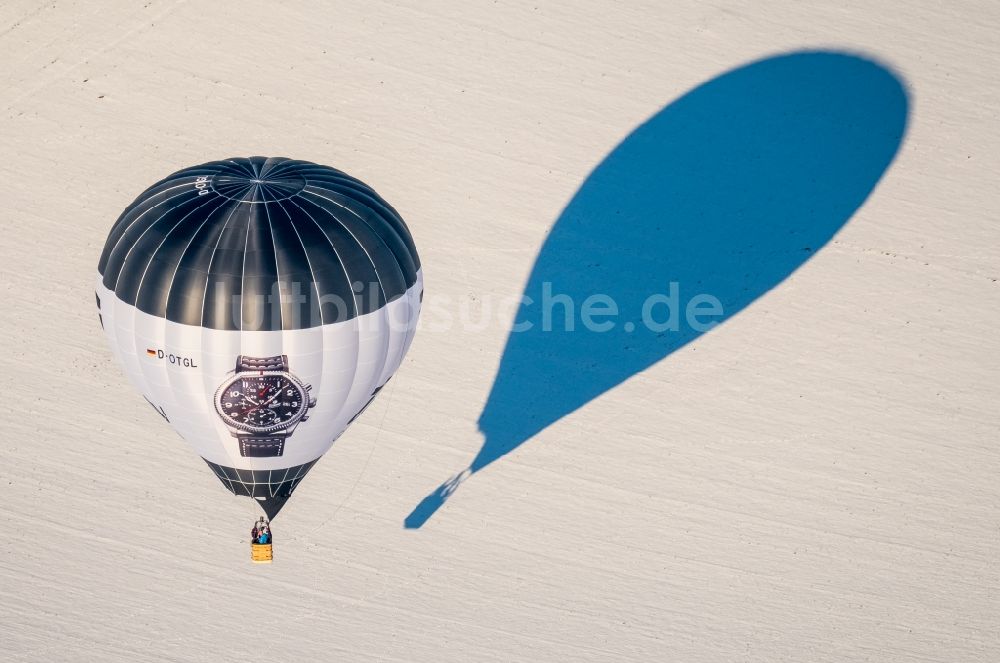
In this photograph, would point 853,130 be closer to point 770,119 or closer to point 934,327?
point 770,119

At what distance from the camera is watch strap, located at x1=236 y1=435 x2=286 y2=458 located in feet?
28.3

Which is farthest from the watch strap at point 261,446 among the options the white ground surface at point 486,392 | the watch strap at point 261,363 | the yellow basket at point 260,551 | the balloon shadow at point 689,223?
the balloon shadow at point 689,223

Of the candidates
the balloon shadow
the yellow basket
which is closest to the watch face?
the yellow basket

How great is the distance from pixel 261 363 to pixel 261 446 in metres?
1.20

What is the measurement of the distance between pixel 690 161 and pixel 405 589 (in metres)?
7.01

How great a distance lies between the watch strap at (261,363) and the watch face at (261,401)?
69 mm

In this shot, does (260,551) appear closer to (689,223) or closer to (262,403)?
(262,403)

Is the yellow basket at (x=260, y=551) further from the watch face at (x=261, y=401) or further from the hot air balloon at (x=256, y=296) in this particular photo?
the watch face at (x=261, y=401)

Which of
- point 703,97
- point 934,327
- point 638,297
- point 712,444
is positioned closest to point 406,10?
point 703,97

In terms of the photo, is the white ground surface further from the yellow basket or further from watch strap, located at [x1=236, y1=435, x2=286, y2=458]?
watch strap, located at [x1=236, y1=435, x2=286, y2=458]

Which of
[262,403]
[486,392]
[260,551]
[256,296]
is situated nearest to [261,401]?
[262,403]

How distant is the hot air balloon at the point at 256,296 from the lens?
7727 mm

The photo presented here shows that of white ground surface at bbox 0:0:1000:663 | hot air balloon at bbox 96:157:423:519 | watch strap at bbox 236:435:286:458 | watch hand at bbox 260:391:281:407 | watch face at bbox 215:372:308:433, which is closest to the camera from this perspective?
hot air balloon at bbox 96:157:423:519

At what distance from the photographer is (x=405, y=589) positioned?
37.8 ft
